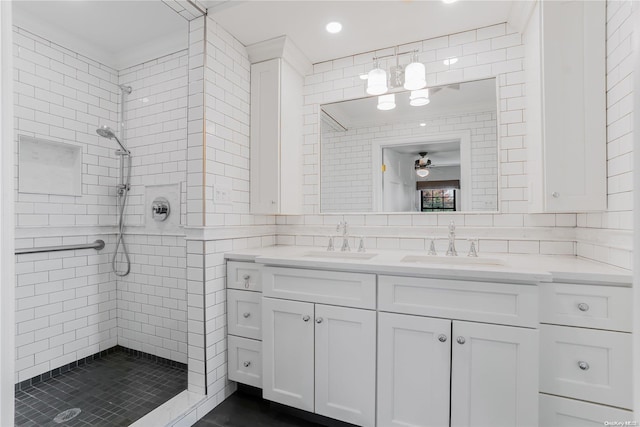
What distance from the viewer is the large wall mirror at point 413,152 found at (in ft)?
6.70

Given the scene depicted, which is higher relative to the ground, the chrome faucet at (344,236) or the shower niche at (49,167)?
the shower niche at (49,167)

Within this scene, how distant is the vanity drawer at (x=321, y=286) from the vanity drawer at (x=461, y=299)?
0.08 metres

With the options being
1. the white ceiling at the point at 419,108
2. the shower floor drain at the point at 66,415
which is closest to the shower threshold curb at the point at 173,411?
the shower floor drain at the point at 66,415

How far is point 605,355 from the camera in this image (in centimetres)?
128

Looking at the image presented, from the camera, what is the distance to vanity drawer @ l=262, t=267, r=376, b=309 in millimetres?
1580

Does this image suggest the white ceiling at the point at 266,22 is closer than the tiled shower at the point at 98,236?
Yes

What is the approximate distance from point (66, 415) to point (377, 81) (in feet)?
9.56

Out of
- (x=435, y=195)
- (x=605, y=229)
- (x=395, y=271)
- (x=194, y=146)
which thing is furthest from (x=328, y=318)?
(x=605, y=229)

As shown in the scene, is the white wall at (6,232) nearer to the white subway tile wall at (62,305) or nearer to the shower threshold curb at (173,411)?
the shower threshold curb at (173,411)

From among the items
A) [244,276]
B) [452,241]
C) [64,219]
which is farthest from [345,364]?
[64,219]

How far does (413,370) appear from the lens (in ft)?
4.86

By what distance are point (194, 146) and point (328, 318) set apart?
1.33 metres

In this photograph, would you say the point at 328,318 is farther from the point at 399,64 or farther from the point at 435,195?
the point at 399,64

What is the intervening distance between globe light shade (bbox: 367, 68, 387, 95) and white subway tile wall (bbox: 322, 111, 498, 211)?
258mm
